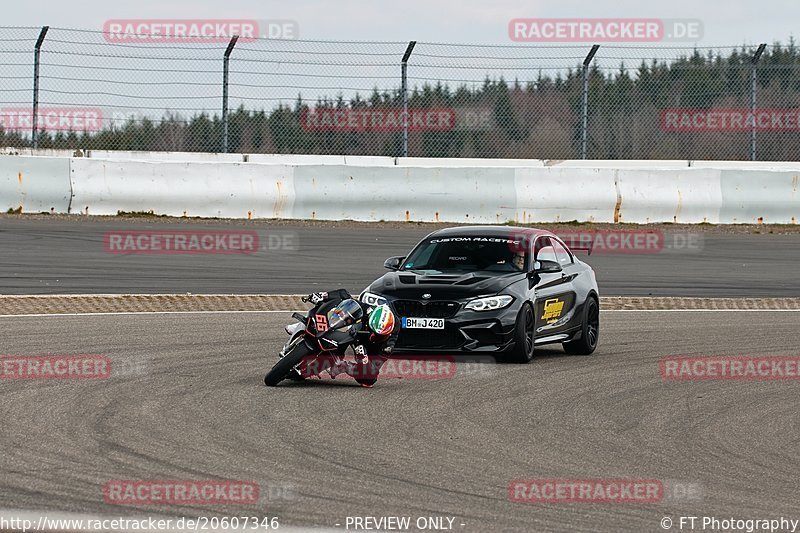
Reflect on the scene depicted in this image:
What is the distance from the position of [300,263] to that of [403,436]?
11.7m

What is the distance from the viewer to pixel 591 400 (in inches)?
409

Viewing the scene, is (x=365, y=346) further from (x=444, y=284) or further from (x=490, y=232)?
(x=490, y=232)

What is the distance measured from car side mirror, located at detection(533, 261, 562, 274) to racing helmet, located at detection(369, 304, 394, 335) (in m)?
2.34

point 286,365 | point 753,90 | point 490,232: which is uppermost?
point 753,90

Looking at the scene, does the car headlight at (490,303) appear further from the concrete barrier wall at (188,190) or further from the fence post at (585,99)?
the fence post at (585,99)

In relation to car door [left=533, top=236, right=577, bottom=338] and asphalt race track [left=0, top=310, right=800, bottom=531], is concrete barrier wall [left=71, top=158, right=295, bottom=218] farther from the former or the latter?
car door [left=533, top=236, right=577, bottom=338]

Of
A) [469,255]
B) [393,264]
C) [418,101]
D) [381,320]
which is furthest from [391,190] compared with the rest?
[381,320]

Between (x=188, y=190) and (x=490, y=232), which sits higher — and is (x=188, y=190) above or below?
above

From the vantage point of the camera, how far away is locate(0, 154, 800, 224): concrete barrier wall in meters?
24.3

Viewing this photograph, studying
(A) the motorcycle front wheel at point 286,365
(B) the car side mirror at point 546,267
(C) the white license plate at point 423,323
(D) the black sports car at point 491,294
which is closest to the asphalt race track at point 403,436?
(A) the motorcycle front wheel at point 286,365

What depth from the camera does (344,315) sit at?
10883 millimetres

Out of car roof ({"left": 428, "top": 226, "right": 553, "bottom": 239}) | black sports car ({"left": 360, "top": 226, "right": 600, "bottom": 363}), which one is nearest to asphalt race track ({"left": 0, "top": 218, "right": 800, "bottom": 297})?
car roof ({"left": 428, "top": 226, "right": 553, "bottom": 239})

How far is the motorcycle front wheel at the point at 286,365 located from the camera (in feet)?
35.3

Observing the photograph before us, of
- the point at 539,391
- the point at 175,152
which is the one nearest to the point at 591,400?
the point at 539,391
